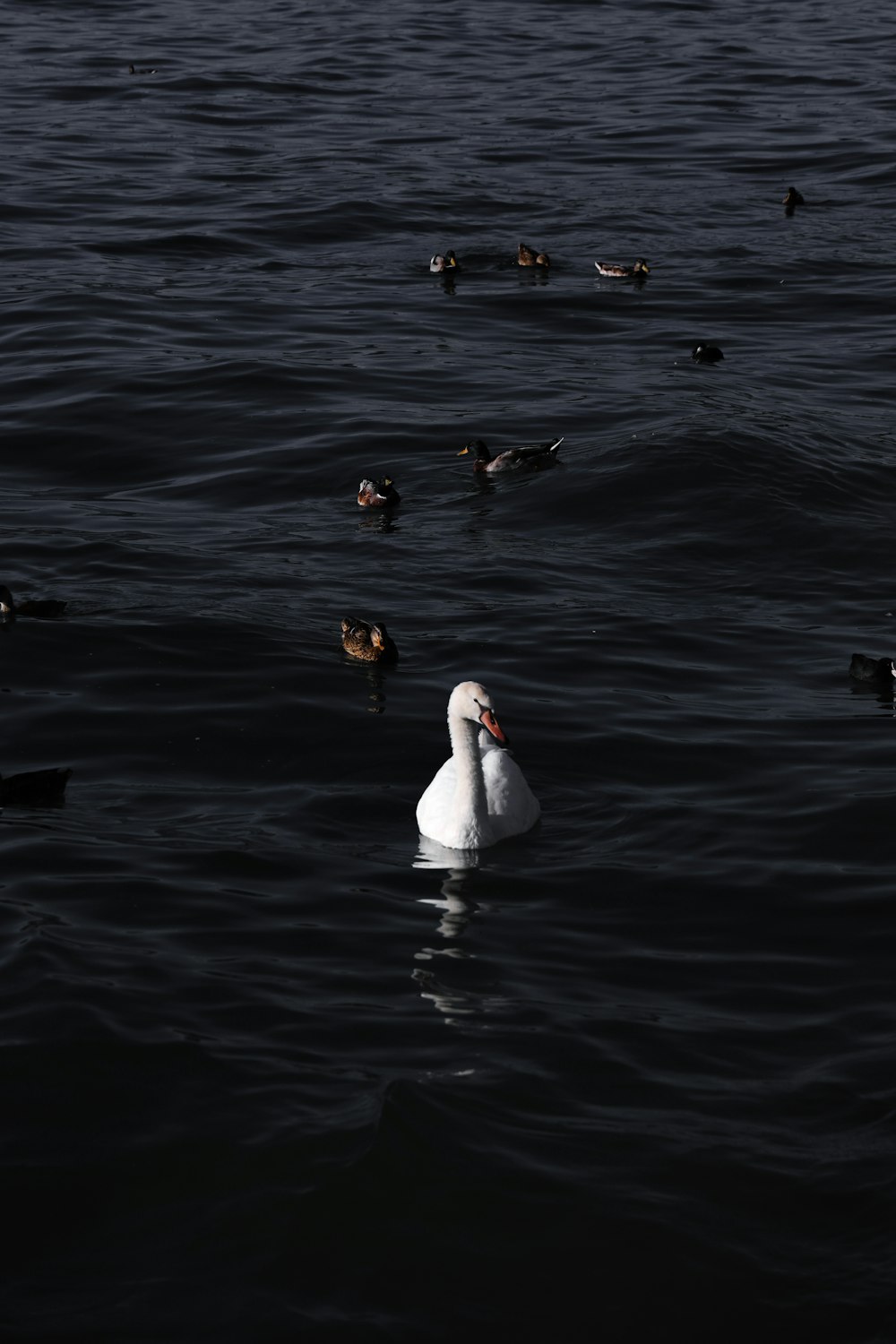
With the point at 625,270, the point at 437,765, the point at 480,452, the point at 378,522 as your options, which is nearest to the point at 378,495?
the point at 378,522

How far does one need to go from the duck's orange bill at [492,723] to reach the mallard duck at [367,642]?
2.63 meters

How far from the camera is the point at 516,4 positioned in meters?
51.5

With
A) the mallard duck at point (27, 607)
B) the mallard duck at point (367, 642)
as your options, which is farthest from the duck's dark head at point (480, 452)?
the mallard duck at point (27, 607)

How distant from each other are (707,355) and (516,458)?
4.77 meters

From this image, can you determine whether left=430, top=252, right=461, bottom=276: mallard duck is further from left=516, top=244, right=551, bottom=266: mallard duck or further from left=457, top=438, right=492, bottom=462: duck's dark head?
left=457, top=438, right=492, bottom=462: duck's dark head

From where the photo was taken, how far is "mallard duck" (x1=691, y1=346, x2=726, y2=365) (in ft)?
76.0

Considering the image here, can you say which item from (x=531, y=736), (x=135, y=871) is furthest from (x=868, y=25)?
(x=135, y=871)

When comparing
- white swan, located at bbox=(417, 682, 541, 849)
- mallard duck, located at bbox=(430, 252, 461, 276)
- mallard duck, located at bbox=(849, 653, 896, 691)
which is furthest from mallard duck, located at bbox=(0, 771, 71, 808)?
mallard duck, located at bbox=(430, 252, 461, 276)

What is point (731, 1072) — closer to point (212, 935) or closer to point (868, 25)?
point (212, 935)

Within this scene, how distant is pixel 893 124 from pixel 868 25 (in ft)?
40.1

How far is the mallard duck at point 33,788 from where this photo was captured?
12.6 m

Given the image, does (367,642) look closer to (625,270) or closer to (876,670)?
(876,670)

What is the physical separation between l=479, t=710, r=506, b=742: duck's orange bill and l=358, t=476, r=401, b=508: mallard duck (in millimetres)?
6784

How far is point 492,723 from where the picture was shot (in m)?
12.3
